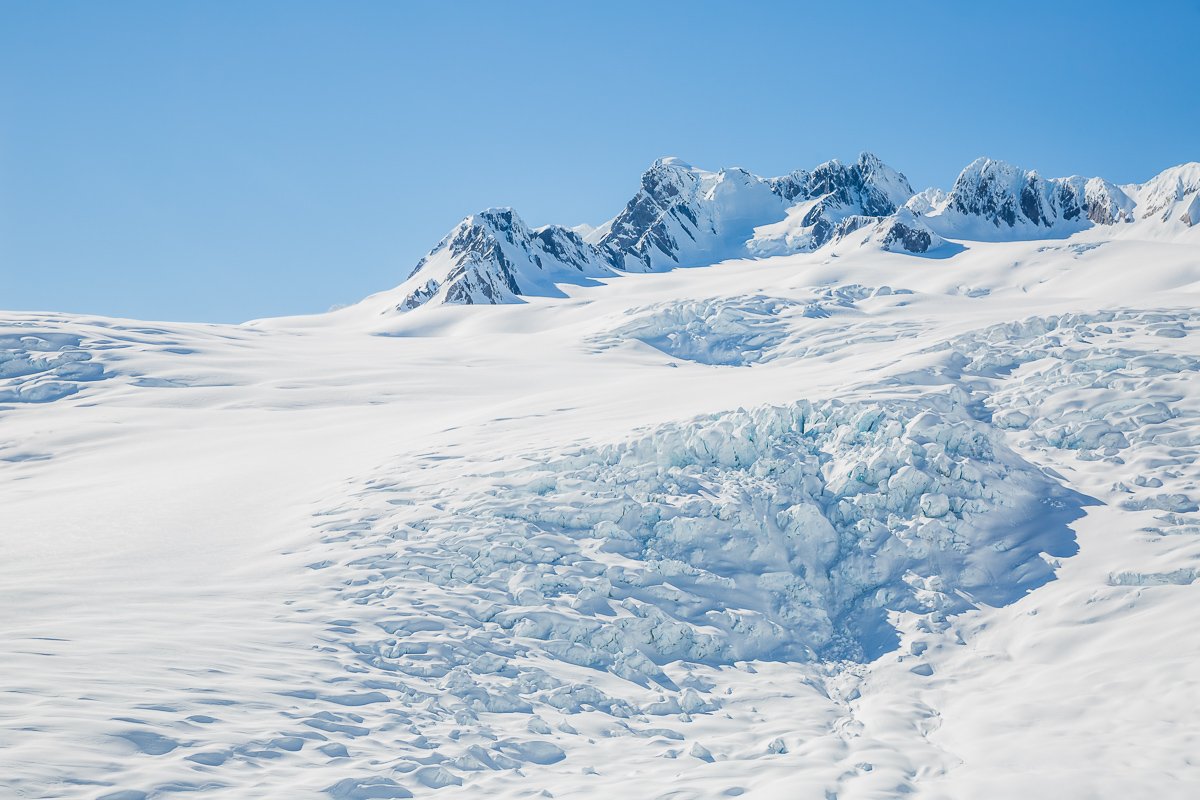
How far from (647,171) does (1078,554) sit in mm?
99648

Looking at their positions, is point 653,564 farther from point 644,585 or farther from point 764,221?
point 764,221

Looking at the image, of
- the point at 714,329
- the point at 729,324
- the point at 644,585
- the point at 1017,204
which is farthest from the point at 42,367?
the point at 1017,204

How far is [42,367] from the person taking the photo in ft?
137

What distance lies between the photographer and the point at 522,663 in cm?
1586

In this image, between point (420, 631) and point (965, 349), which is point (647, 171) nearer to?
point (965, 349)

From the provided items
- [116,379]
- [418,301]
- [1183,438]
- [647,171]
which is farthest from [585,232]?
[1183,438]

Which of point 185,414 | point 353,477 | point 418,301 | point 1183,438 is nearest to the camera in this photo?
point 1183,438

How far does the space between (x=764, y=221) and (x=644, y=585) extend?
304ft

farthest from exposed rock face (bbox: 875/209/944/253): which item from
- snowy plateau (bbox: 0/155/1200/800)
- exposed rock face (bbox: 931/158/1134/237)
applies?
snowy plateau (bbox: 0/155/1200/800)

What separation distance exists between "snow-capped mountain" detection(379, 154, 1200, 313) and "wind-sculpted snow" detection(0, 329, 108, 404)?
3338 centimetres

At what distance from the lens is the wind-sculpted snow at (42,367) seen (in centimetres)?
3953

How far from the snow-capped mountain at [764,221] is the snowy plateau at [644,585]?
4329 centimetres

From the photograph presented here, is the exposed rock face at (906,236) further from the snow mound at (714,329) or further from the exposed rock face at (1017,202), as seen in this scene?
the snow mound at (714,329)

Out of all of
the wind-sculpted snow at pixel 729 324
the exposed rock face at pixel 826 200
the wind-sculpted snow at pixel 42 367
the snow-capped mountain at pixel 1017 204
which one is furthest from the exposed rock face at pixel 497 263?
the wind-sculpted snow at pixel 42 367
